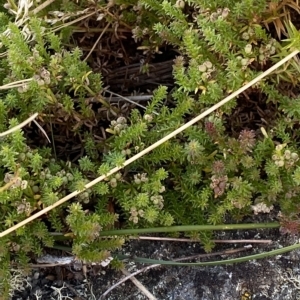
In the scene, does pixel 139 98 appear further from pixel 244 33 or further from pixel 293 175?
pixel 293 175

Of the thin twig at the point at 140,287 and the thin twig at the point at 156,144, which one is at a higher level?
the thin twig at the point at 156,144

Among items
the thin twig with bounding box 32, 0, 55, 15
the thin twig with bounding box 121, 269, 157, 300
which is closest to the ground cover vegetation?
the thin twig with bounding box 32, 0, 55, 15

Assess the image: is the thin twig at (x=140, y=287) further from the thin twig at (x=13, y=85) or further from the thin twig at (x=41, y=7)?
the thin twig at (x=41, y=7)

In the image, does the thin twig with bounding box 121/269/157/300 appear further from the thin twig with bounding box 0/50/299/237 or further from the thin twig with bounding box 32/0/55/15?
the thin twig with bounding box 32/0/55/15

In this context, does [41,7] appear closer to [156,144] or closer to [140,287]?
[156,144]

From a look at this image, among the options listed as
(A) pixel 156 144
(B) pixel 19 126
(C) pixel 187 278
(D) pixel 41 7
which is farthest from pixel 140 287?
(D) pixel 41 7

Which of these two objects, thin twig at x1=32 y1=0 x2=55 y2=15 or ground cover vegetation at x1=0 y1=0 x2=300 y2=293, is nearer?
ground cover vegetation at x1=0 y1=0 x2=300 y2=293

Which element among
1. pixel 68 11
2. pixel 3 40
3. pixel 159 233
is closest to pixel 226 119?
pixel 159 233

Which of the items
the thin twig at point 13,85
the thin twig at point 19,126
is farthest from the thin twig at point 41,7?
the thin twig at point 19,126
